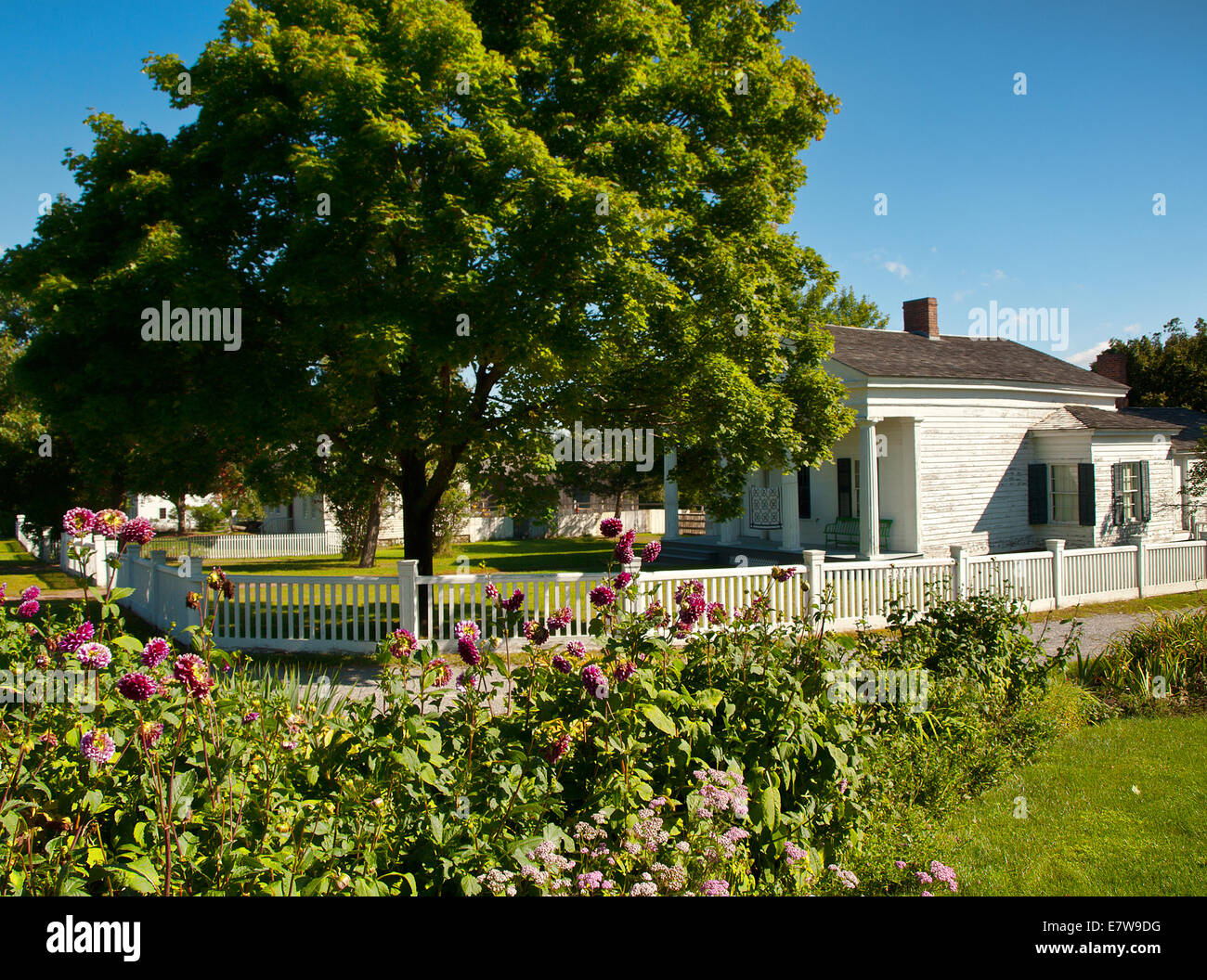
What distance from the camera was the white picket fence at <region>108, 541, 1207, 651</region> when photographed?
1101 centimetres

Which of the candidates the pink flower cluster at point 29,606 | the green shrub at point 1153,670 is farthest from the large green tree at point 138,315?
the green shrub at point 1153,670

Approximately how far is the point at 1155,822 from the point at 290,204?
37.5 feet

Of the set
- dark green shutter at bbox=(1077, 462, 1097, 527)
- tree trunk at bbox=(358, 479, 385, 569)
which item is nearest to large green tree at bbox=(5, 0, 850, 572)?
dark green shutter at bbox=(1077, 462, 1097, 527)

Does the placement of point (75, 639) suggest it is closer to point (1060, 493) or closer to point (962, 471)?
point (962, 471)

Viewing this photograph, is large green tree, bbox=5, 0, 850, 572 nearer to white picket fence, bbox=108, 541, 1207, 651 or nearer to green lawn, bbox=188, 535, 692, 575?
white picket fence, bbox=108, 541, 1207, 651

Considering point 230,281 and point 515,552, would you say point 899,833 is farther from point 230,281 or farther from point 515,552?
point 515,552

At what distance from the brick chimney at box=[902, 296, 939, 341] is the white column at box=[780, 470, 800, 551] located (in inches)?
343

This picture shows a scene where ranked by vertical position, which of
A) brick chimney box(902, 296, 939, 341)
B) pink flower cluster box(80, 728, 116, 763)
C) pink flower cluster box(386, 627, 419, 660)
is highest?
brick chimney box(902, 296, 939, 341)

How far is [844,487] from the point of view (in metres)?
23.1

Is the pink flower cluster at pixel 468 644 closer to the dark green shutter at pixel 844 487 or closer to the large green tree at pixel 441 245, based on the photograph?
the large green tree at pixel 441 245

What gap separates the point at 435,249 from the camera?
30.2 feet

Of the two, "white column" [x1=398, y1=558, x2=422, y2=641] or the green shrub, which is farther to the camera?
"white column" [x1=398, y1=558, x2=422, y2=641]

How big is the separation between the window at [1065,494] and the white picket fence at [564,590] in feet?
22.4

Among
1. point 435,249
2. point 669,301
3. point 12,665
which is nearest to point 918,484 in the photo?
point 669,301
